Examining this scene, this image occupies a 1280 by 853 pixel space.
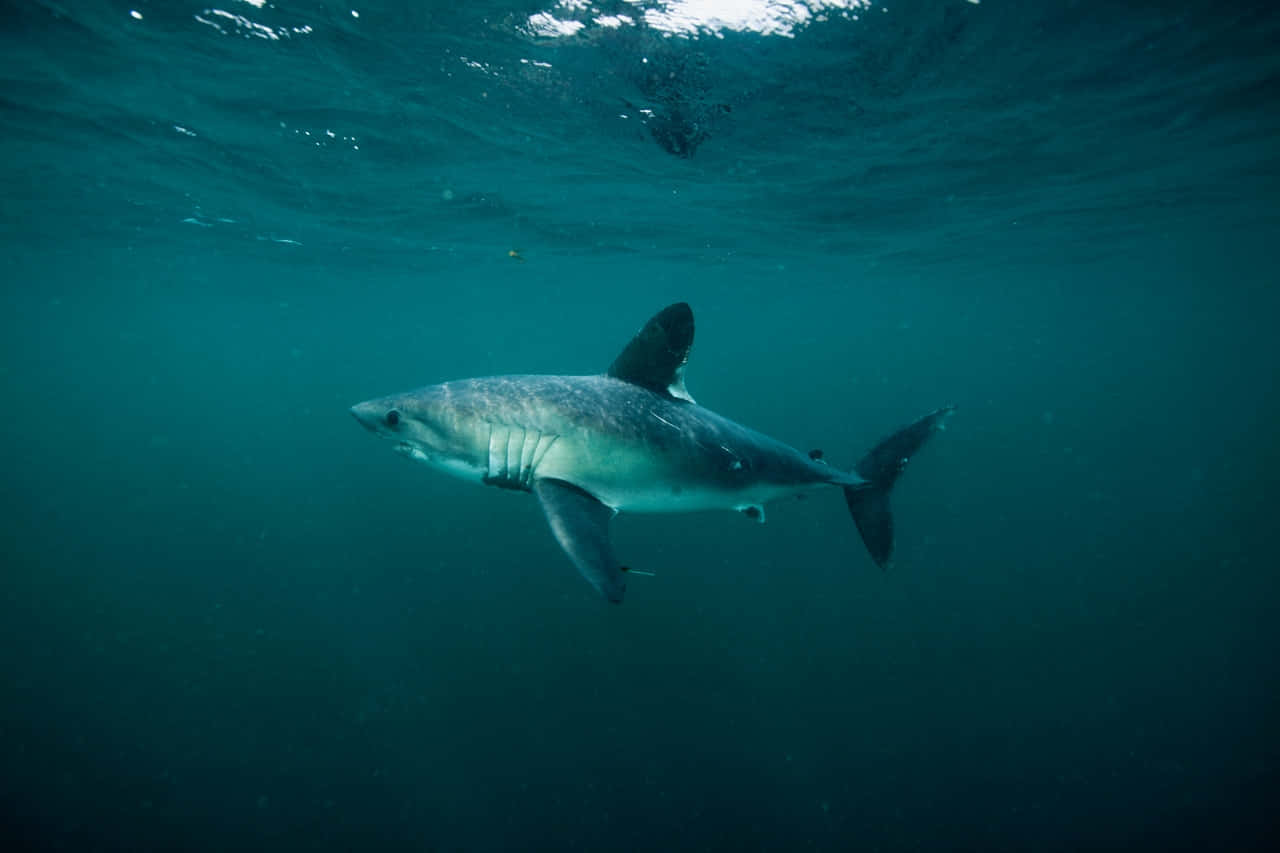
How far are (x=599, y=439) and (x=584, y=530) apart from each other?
1016 mm

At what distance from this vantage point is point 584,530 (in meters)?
3.86

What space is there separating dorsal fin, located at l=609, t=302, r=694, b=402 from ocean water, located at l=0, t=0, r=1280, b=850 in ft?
18.7

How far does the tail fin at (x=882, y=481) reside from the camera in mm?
6395

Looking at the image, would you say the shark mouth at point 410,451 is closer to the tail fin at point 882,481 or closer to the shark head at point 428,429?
the shark head at point 428,429

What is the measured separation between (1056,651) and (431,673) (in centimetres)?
1361

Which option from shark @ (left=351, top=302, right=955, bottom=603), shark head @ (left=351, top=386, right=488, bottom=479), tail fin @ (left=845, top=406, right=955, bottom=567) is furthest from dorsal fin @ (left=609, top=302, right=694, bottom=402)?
tail fin @ (left=845, top=406, right=955, bottom=567)

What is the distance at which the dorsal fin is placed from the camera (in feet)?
16.2

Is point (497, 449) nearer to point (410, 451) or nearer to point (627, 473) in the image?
point (410, 451)

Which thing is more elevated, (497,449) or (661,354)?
(661,354)

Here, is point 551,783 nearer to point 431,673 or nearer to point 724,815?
point 724,815

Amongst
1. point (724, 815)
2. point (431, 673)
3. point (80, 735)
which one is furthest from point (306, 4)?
point (724, 815)

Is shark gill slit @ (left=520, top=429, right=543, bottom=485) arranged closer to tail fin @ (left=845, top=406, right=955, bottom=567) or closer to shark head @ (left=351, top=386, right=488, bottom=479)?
shark head @ (left=351, top=386, right=488, bottom=479)

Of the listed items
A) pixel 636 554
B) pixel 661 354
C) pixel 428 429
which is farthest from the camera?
pixel 636 554

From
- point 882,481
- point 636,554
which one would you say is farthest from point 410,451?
point 636,554
